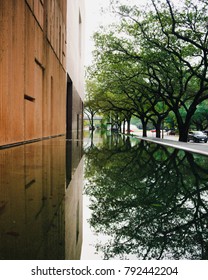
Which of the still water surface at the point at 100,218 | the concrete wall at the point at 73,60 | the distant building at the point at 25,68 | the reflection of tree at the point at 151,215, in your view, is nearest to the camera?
the still water surface at the point at 100,218

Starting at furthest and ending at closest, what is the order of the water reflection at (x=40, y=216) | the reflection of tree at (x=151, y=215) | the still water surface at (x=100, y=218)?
1. the reflection of tree at (x=151, y=215)
2. the still water surface at (x=100, y=218)
3. the water reflection at (x=40, y=216)

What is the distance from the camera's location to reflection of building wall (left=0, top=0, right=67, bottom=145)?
9.91m

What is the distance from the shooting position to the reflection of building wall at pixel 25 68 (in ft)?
32.5

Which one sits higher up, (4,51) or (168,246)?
(4,51)

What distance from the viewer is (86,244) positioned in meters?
2.61

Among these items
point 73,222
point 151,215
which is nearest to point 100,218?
point 73,222

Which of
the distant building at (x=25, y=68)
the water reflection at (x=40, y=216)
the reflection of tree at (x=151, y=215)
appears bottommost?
the reflection of tree at (x=151, y=215)

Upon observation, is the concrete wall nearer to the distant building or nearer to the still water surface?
the distant building

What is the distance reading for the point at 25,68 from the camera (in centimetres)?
1248

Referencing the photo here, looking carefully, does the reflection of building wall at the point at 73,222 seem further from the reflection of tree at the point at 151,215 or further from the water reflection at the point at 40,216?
the reflection of tree at the point at 151,215

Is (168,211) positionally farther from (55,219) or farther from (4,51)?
(4,51)

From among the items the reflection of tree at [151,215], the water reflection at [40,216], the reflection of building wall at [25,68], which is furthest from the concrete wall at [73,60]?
the water reflection at [40,216]

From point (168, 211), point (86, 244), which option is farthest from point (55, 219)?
point (168, 211)

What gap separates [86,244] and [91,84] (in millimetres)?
58586
